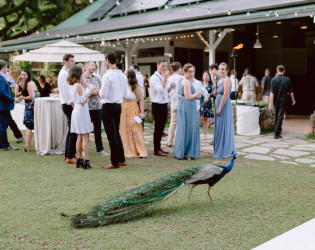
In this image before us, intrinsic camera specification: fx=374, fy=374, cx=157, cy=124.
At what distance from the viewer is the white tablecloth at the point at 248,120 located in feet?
33.5

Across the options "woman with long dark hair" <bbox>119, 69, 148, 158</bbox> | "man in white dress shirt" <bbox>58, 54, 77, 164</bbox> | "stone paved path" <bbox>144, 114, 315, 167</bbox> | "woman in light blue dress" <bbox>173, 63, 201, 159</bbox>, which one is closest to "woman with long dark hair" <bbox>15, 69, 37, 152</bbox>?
"man in white dress shirt" <bbox>58, 54, 77, 164</bbox>

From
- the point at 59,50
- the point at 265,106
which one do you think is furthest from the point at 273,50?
the point at 59,50

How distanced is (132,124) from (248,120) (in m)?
4.05

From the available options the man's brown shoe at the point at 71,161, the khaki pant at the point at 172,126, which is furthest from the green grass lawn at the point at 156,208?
the khaki pant at the point at 172,126

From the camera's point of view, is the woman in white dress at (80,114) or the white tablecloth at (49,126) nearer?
the woman in white dress at (80,114)

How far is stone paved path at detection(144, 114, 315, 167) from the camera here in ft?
24.1

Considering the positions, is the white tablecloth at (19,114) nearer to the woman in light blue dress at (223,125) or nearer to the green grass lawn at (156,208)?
the green grass lawn at (156,208)

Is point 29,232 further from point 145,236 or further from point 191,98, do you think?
point 191,98

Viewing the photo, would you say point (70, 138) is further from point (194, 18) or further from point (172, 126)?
point (194, 18)

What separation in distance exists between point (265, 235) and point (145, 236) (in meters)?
1.14

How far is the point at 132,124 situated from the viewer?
755cm

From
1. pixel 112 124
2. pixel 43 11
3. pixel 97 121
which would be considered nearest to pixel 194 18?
pixel 97 121

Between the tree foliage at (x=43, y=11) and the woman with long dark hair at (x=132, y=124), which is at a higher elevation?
the tree foliage at (x=43, y=11)

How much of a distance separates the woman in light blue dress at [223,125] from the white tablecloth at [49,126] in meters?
3.26
